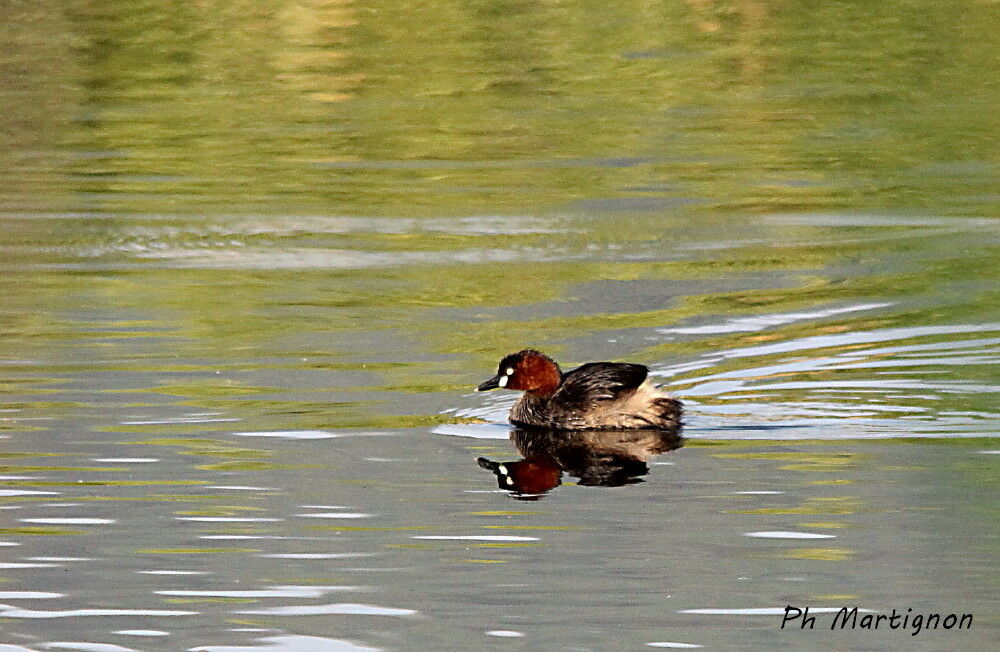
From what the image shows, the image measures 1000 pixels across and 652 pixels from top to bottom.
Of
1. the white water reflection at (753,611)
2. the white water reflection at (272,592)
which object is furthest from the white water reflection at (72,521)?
the white water reflection at (753,611)

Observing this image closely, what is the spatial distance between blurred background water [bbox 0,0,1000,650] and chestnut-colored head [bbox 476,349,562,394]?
31 centimetres

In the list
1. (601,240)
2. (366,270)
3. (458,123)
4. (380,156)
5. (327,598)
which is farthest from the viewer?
(458,123)

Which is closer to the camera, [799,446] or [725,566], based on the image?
[725,566]

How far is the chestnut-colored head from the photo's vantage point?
1280cm

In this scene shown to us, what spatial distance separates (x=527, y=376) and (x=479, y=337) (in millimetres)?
2083

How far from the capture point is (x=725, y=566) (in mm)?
9102

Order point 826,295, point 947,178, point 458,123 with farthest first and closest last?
point 458,123
point 947,178
point 826,295

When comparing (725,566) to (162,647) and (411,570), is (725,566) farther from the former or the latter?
(162,647)

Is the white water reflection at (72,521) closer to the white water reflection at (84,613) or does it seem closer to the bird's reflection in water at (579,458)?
the white water reflection at (84,613)

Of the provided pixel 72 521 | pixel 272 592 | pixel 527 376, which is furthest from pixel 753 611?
pixel 527 376

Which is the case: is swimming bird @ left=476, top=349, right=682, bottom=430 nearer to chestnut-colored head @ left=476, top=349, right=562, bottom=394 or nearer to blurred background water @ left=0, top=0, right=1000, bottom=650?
chestnut-colored head @ left=476, top=349, right=562, bottom=394

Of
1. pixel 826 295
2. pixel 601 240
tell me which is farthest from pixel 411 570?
pixel 601 240

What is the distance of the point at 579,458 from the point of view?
470 inches

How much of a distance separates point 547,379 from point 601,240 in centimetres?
648
